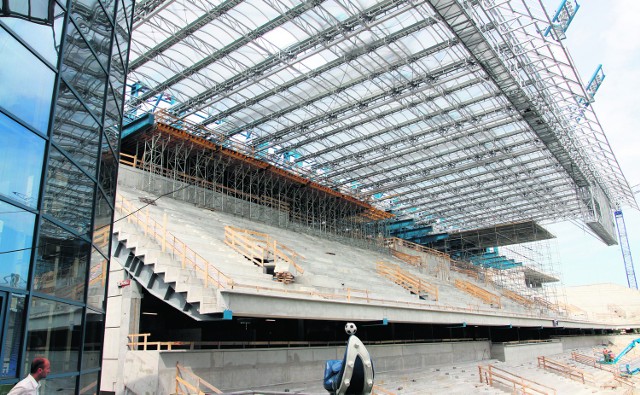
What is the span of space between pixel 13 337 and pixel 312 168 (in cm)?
3340

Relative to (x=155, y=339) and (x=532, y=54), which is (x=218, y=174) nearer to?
(x=155, y=339)

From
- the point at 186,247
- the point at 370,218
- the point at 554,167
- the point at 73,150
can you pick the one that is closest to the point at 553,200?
the point at 554,167

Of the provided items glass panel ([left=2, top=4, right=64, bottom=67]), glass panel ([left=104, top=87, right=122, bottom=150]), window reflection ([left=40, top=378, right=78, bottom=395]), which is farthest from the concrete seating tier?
glass panel ([left=2, top=4, right=64, bottom=67])

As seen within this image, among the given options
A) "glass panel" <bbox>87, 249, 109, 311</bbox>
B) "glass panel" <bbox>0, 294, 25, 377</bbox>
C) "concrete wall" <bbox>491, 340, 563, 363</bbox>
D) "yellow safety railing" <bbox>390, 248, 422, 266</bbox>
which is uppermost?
"yellow safety railing" <bbox>390, 248, 422, 266</bbox>

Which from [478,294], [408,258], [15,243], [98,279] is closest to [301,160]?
[408,258]

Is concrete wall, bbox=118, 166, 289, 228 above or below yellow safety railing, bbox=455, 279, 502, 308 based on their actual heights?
above

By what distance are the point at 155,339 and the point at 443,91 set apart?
19.2m

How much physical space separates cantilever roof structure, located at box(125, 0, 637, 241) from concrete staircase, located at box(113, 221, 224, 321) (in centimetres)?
1062

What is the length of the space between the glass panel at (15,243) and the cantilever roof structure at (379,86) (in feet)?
56.4

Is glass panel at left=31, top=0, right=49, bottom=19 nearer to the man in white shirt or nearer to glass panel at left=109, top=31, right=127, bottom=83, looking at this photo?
glass panel at left=109, top=31, right=127, bottom=83

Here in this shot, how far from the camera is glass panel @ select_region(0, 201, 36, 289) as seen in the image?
661 centimetres

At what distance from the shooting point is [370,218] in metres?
47.5

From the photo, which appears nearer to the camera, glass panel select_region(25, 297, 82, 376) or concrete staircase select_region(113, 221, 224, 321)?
glass panel select_region(25, 297, 82, 376)

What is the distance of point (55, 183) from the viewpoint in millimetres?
8000
